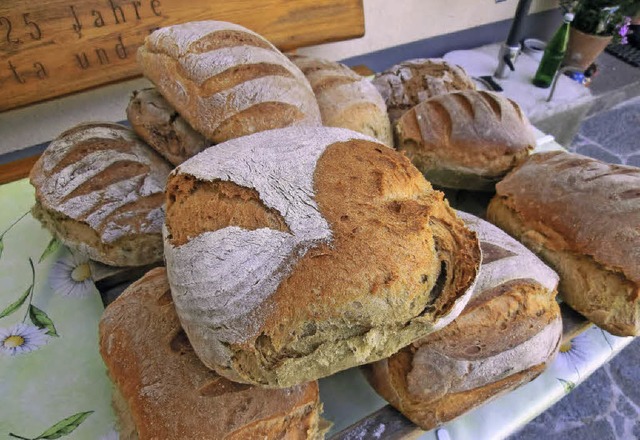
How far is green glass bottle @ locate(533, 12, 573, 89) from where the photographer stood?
2.24 meters

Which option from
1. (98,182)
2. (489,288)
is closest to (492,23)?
(489,288)

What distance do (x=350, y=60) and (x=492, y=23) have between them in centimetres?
113

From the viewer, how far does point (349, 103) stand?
1.24 m

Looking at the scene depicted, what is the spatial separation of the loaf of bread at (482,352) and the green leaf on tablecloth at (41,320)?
794 millimetres

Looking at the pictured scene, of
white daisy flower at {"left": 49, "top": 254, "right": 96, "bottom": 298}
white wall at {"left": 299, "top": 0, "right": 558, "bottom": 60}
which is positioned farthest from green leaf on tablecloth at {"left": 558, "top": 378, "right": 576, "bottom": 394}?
white wall at {"left": 299, "top": 0, "right": 558, "bottom": 60}

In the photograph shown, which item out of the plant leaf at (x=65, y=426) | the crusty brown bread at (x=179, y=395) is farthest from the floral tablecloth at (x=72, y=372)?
the crusty brown bread at (x=179, y=395)

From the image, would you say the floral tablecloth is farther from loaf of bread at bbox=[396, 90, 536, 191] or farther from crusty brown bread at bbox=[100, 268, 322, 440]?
loaf of bread at bbox=[396, 90, 536, 191]

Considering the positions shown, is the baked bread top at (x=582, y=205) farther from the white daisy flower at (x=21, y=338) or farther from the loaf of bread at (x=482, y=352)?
the white daisy flower at (x=21, y=338)

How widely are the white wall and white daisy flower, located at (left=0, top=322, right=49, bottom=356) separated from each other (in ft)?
5.67

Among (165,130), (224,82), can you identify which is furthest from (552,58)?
(165,130)

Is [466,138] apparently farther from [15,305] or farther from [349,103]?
[15,305]

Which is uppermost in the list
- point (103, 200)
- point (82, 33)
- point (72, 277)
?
point (82, 33)

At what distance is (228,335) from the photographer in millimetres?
662

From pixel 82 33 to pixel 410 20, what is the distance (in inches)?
67.5
